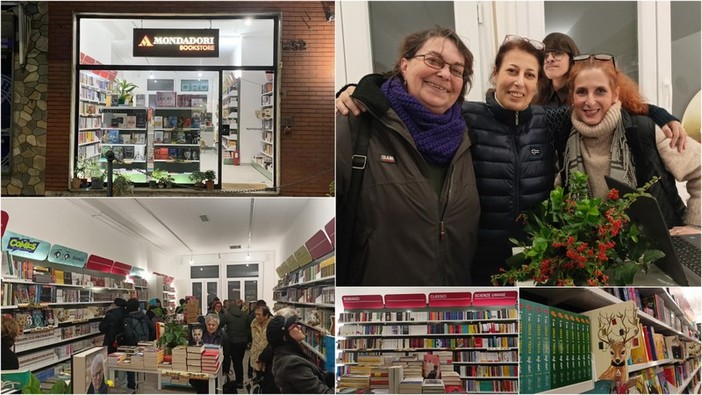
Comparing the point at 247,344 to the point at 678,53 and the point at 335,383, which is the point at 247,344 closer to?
the point at 335,383

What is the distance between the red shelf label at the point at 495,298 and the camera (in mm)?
3369

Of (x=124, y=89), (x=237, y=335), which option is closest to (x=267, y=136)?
(x=124, y=89)

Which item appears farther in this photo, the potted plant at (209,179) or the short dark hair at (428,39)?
the potted plant at (209,179)

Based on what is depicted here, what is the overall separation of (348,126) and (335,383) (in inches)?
51.1

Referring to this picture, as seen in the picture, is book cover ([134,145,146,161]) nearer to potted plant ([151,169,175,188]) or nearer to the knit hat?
potted plant ([151,169,175,188])

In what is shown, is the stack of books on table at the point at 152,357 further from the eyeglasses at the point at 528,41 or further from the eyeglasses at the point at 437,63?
the eyeglasses at the point at 528,41

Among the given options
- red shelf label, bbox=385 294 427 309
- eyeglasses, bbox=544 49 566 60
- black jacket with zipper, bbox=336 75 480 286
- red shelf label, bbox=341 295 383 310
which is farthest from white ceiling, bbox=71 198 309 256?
eyeglasses, bbox=544 49 566 60

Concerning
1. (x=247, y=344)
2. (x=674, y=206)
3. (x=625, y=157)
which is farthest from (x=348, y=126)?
(x=674, y=206)

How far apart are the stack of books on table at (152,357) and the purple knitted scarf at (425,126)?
1675 millimetres

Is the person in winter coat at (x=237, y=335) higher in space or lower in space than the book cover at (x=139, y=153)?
lower

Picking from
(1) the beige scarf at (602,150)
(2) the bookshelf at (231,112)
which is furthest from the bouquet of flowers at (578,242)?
(2) the bookshelf at (231,112)

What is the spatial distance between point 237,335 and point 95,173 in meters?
1.13

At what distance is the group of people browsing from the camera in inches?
132

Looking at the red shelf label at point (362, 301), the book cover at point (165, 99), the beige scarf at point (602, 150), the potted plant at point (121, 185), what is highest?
the book cover at point (165, 99)
